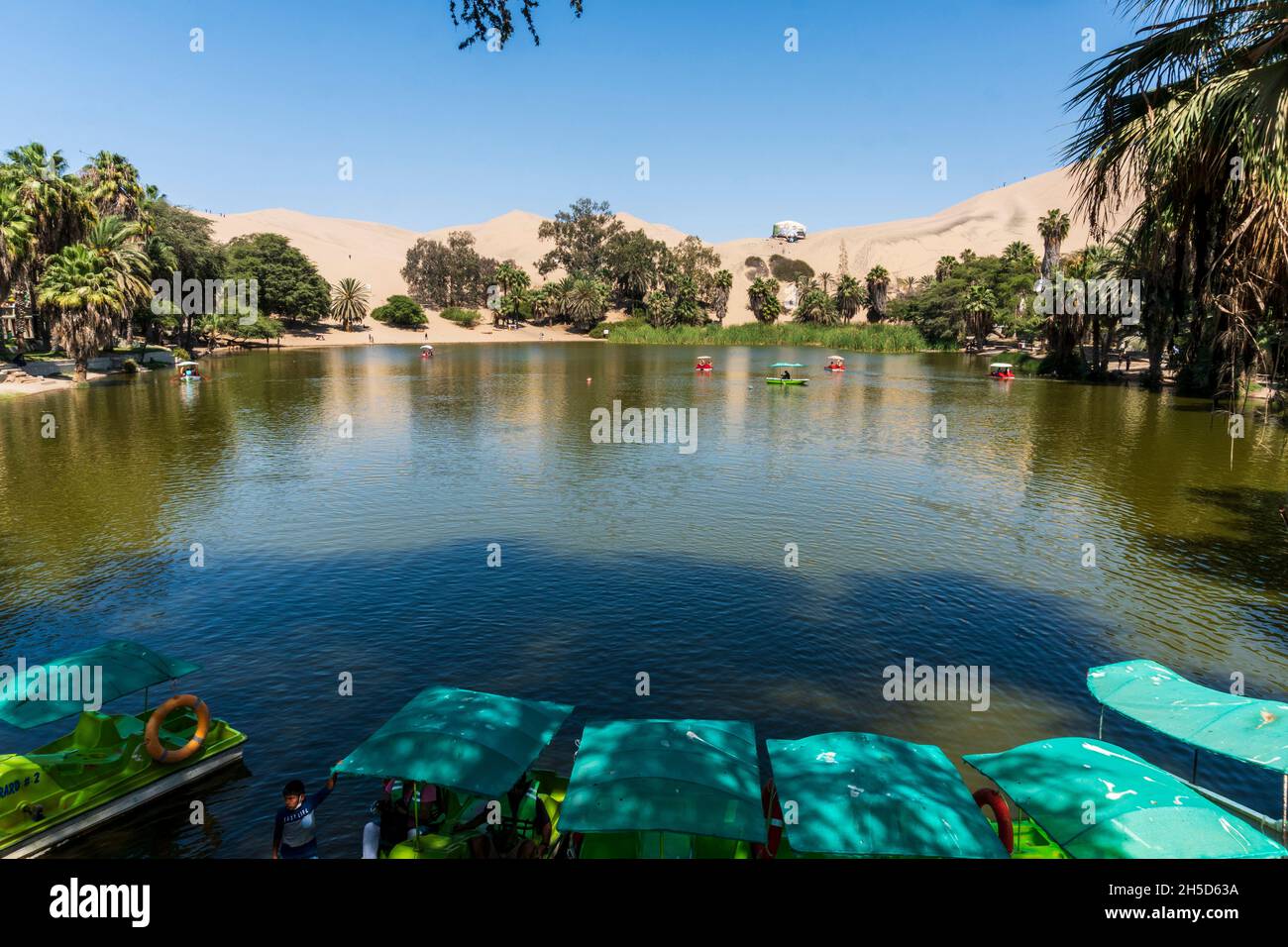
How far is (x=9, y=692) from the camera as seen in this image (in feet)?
45.6

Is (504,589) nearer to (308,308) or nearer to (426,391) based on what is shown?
(426,391)

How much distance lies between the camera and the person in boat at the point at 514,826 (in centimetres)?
1197

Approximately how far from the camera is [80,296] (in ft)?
222

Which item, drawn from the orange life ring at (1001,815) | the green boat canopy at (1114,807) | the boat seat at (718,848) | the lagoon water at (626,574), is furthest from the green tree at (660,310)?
the boat seat at (718,848)

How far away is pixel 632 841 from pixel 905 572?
1710cm

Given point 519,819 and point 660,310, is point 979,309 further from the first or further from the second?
point 519,819

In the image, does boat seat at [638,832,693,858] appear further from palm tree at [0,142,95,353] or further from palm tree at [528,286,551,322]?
palm tree at [528,286,551,322]

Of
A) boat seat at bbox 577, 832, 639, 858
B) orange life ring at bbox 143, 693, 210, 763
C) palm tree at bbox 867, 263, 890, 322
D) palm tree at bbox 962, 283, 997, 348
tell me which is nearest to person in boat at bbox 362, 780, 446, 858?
boat seat at bbox 577, 832, 639, 858

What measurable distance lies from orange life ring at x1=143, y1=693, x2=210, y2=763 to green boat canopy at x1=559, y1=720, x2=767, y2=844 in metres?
7.82

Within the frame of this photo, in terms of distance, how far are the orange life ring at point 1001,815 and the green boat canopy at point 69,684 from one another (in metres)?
15.0

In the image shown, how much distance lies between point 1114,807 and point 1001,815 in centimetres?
208

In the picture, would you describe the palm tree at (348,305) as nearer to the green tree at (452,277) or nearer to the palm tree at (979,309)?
the green tree at (452,277)
